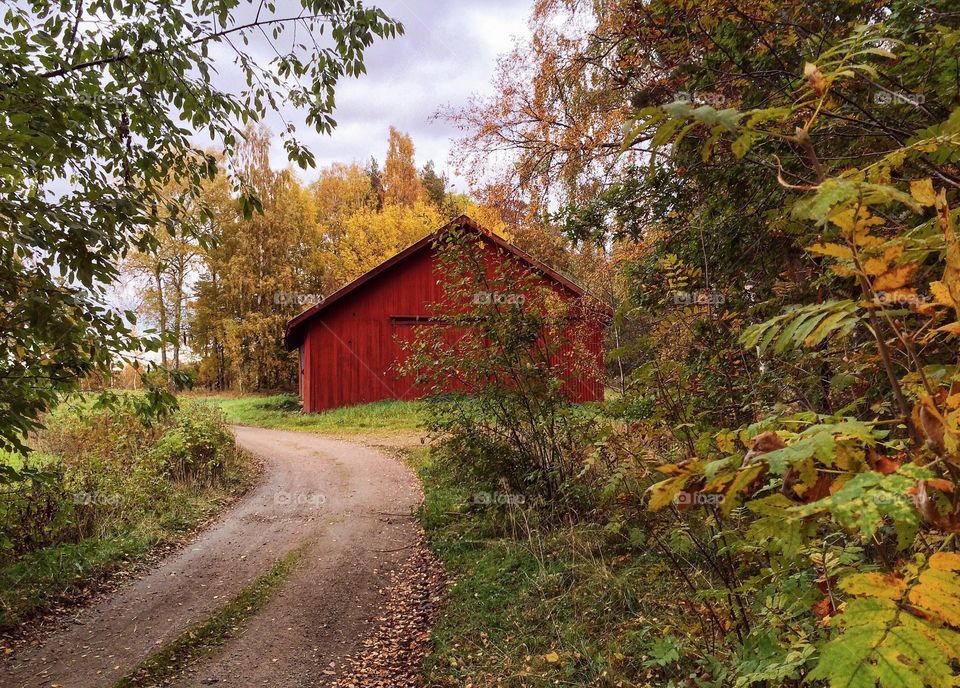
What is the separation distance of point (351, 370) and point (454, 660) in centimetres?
1630

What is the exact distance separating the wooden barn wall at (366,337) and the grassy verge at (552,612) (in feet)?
46.3

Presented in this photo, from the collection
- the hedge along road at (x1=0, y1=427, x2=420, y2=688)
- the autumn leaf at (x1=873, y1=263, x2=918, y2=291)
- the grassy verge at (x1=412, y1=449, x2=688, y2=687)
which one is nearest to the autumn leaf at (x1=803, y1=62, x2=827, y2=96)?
the autumn leaf at (x1=873, y1=263, x2=918, y2=291)

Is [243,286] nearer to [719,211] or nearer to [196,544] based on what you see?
[196,544]

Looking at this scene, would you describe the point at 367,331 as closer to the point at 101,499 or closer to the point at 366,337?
the point at 366,337

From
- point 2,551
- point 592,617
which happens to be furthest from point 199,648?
point 592,617

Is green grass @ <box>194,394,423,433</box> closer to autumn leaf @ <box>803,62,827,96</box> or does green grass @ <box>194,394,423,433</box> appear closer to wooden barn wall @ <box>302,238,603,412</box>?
wooden barn wall @ <box>302,238,603,412</box>

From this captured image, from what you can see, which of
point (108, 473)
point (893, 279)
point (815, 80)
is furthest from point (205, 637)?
point (815, 80)

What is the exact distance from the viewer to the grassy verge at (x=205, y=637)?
417 centimetres

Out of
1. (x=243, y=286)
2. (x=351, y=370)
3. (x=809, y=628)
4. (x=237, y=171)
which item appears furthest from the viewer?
(x=243, y=286)

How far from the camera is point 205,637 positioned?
4.73 meters

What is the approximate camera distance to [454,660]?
162 inches

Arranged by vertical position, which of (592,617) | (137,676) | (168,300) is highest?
(168,300)

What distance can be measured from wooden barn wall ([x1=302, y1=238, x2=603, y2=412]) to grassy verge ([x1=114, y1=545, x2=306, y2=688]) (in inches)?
538

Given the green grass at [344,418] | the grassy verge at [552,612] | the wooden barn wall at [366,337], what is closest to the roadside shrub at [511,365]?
the grassy verge at [552,612]
